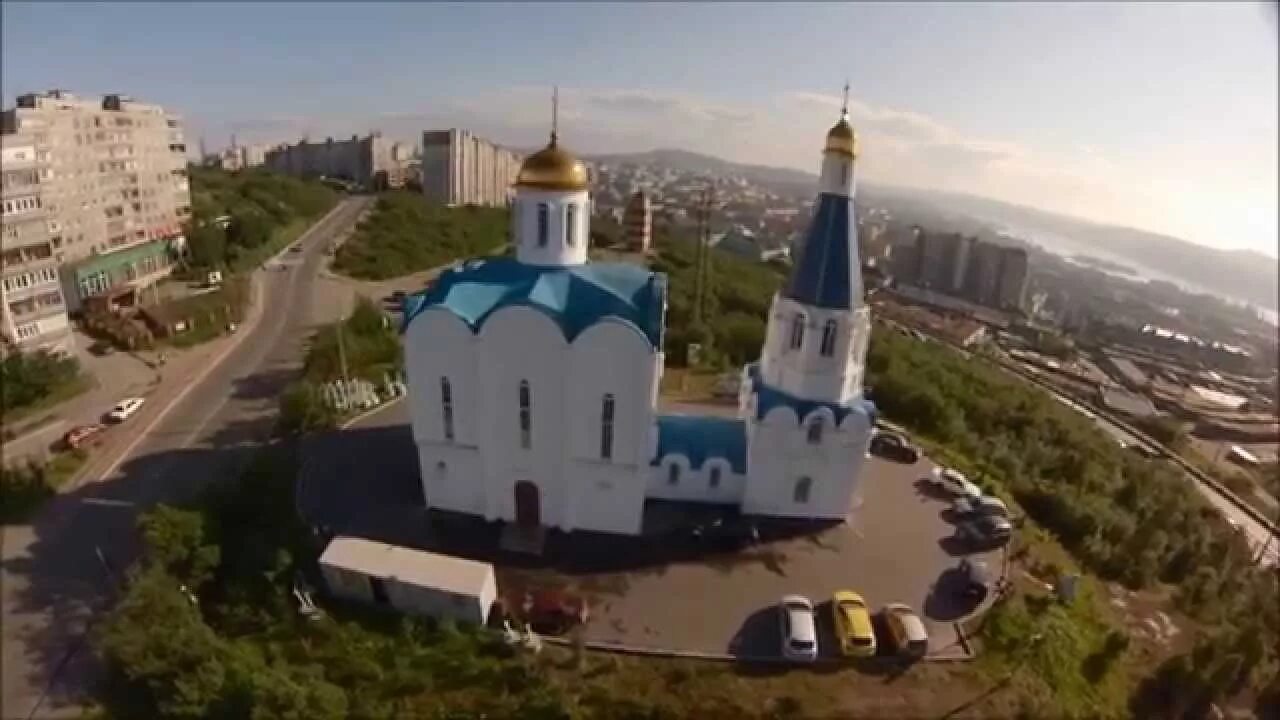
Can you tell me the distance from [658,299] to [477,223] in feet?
25.6

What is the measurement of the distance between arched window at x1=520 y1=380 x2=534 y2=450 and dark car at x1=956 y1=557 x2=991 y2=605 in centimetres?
675

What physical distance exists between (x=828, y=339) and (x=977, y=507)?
4.39 meters

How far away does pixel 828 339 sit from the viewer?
11055 mm

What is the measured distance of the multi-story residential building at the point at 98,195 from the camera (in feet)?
21.5

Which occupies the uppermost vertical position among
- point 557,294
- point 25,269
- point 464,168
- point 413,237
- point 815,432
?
point 464,168

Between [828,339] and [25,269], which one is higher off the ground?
[25,269]

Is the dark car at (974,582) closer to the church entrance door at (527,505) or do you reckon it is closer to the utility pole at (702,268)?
the church entrance door at (527,505)

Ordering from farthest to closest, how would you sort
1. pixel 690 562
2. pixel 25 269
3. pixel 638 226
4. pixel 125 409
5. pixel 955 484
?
pixel 638 226 → pixel 955 484 → pixel 690 562 → pixel 125 409 → pixel 25 269

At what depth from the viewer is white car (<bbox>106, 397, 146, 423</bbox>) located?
24.3ft

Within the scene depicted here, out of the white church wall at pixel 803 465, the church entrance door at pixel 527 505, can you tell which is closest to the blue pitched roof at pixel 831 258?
the white church wall at pixel 803 465

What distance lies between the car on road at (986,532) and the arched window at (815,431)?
119 inches

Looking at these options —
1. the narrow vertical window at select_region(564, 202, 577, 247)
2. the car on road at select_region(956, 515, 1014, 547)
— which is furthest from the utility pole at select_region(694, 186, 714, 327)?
the car on road at select_region(956, 515, 1014, 547)

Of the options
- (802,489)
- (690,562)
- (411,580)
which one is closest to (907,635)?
(802,489)

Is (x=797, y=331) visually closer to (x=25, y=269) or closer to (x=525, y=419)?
(x=525, y=419)
